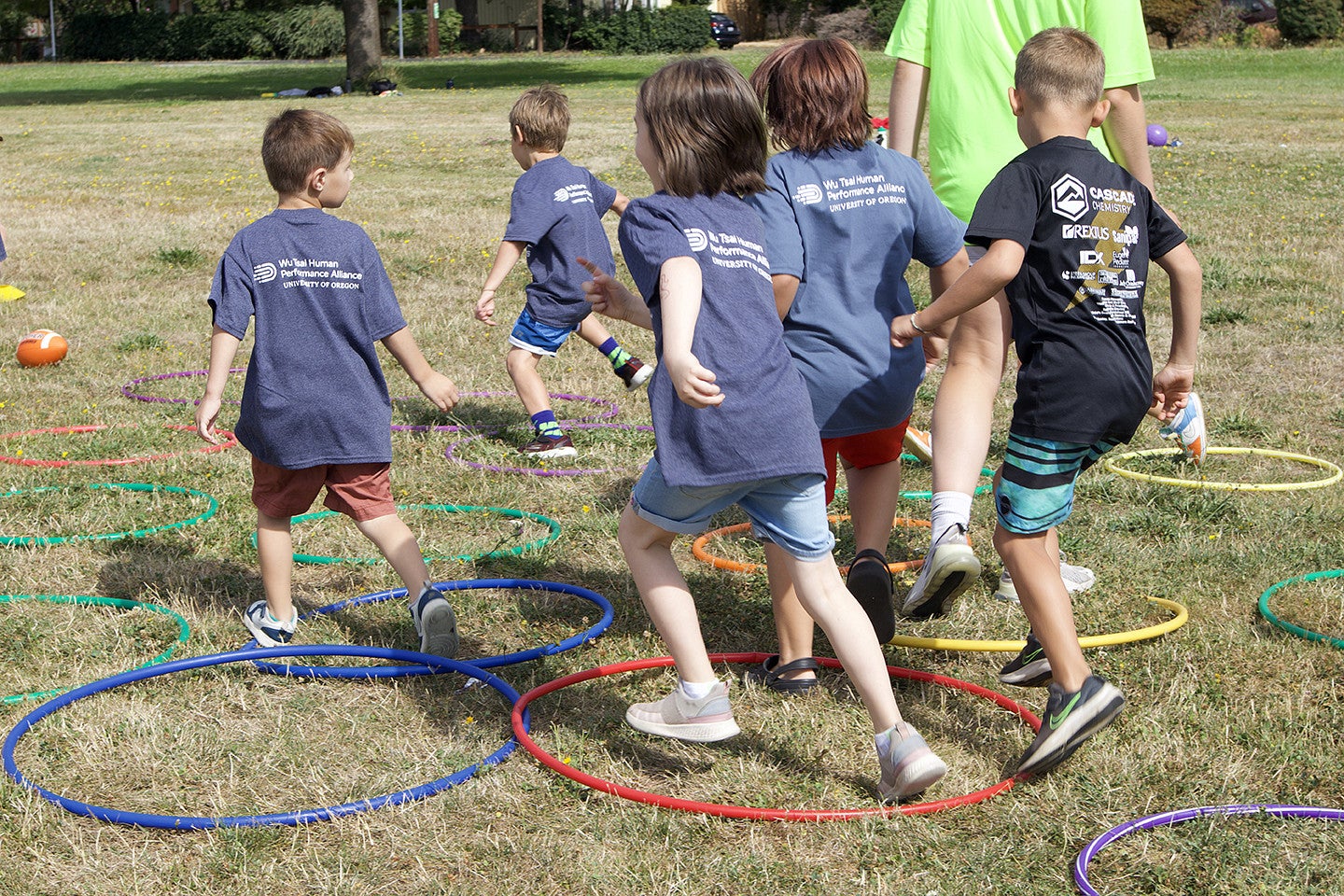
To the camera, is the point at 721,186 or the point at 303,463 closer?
the point at 721,186

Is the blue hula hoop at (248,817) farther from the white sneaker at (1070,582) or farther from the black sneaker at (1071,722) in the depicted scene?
the white sneaker at (1070,582)

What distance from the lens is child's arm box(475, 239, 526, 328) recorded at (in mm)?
6449

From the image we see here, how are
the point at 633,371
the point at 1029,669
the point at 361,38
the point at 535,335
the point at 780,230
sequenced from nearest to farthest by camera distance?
the point at 780,230 → the point at 1029,669 → the point at 535,335 → the point at 633,371 → the point at 361,38

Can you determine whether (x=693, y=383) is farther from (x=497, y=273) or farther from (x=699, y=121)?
(x=497, y=273)

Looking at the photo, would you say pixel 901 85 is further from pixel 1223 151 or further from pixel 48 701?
pixel 1223 151

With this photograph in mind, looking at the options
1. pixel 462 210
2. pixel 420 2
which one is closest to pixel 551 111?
pixel 462 210

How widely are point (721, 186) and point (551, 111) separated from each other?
334 cm

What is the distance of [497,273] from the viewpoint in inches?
257

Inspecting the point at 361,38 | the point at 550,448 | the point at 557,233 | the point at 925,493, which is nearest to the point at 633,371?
the point at 550,448

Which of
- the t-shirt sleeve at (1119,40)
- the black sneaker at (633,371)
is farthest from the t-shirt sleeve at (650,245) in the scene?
the black sneaker at (633,371)

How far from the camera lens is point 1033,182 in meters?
Answer: 3.54

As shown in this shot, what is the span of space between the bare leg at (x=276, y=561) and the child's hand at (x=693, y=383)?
188cm

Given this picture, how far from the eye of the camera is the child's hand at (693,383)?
10.0ft

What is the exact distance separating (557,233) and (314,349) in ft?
8.41
